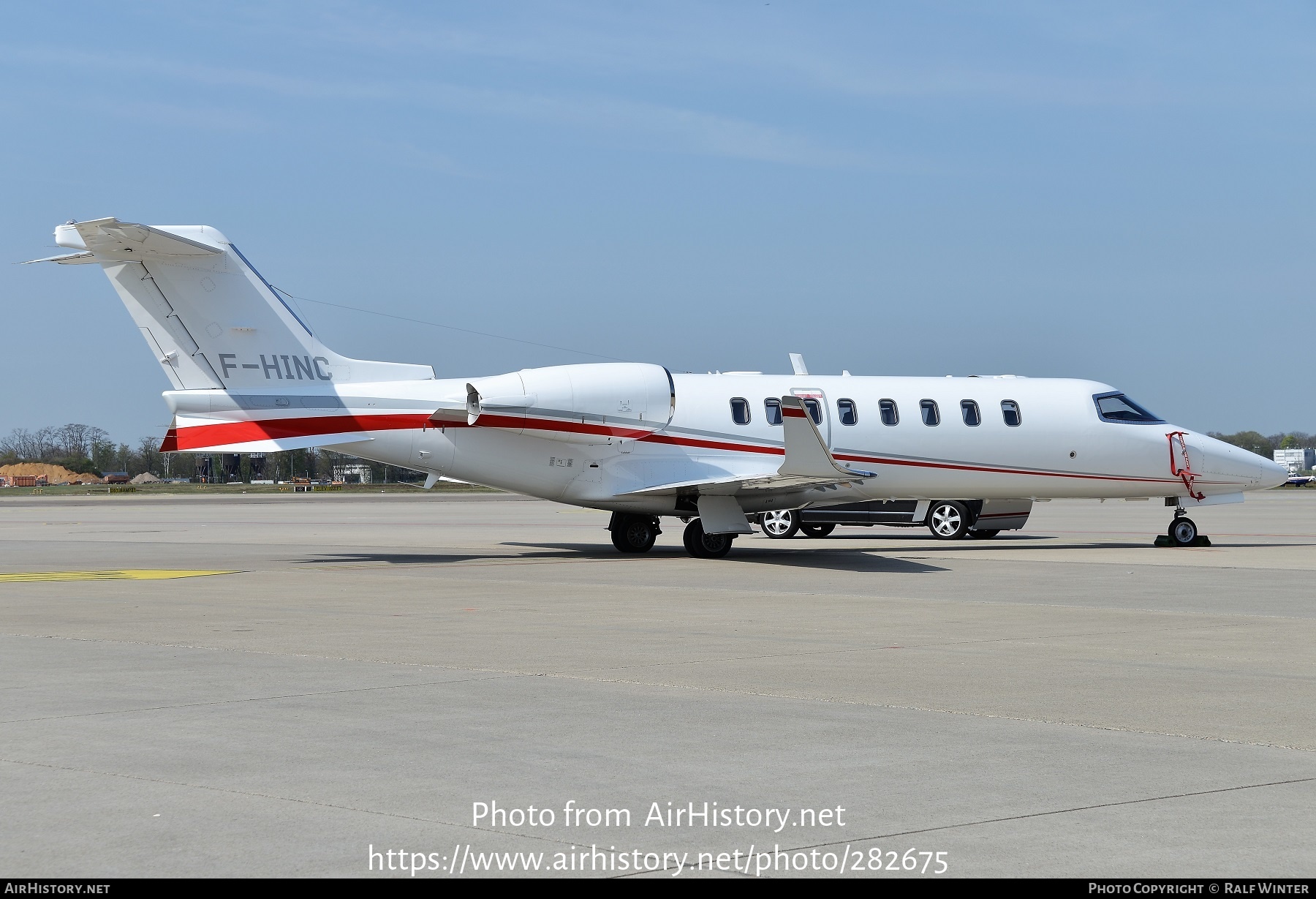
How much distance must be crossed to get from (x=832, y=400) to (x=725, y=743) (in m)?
19.0

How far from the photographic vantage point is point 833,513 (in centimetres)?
3102

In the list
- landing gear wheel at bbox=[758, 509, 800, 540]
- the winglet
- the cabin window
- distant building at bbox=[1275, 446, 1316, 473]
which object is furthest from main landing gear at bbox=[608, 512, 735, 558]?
distant building at bbox=[1275, 446, 1316, 473]

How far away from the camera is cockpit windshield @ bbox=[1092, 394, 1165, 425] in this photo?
28047 millimetres

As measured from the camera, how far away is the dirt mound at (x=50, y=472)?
169750mm

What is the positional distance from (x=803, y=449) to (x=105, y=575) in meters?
11.5

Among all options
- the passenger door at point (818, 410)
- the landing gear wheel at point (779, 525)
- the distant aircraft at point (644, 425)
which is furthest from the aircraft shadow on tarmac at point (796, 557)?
the landing gear wheel at point (779, 525)

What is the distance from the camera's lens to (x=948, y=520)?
1235 inches

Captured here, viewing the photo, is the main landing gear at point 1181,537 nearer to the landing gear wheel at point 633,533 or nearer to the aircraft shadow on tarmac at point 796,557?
the aircraft shadow on tarmac at point 796,557

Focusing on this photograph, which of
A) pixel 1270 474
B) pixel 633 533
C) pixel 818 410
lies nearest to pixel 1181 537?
pixel 1270 474

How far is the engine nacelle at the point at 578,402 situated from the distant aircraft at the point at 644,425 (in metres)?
0.03

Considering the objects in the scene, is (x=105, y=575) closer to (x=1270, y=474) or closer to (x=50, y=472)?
(x=1270, y=474)

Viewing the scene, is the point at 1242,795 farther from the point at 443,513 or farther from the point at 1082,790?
the point at 443,513

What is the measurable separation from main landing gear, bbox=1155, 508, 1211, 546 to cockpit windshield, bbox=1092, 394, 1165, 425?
2.01 metres

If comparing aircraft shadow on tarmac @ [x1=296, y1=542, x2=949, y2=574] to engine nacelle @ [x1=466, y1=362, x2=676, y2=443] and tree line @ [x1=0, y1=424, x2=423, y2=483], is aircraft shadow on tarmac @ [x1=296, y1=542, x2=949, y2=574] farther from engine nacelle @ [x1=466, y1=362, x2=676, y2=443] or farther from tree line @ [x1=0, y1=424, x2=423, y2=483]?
tree line @ [x1=0, y1=424, x2=423, y2=483]
